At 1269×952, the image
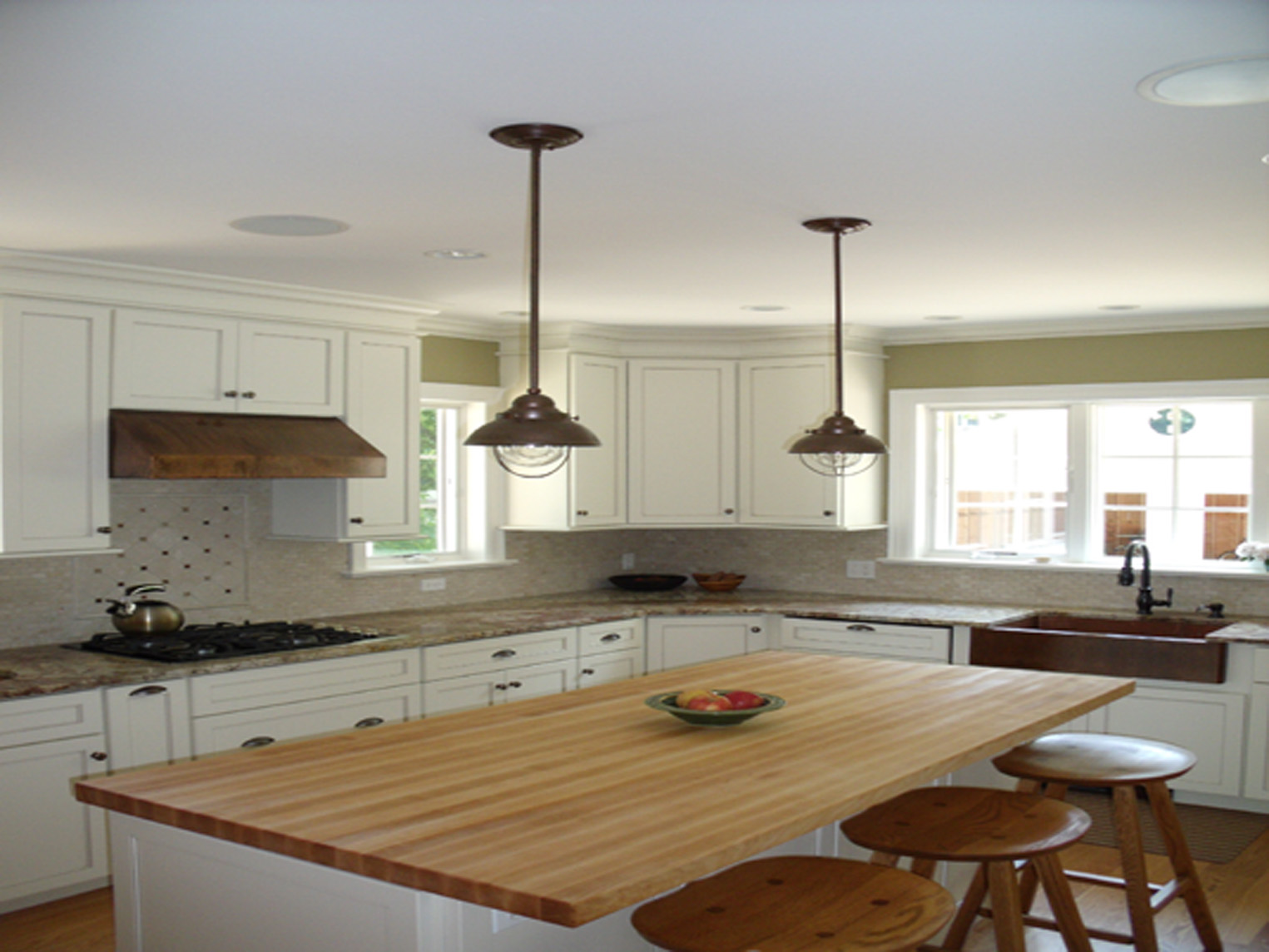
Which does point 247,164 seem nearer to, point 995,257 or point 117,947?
point 117,947

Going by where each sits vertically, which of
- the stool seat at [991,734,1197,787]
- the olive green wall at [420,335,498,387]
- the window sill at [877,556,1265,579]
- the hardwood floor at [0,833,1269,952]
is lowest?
the hardwood floor at [0,833,1269,952]

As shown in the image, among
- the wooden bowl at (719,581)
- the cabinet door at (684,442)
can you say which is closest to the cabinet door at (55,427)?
the cabinet door at (684,442)

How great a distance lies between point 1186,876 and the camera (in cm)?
362

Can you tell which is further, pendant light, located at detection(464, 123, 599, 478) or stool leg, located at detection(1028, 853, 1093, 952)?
stool leg, located at detection(1028, 853, 1093, 952)

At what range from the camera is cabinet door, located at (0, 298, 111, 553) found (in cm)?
412

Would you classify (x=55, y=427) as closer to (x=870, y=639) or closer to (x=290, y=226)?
(x=290, y=226)

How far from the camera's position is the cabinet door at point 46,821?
12.5ft

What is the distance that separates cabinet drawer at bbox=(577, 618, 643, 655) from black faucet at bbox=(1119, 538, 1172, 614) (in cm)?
234

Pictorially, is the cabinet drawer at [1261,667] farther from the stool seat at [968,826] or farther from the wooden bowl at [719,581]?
Answer: the wooden bowl at [719,581]

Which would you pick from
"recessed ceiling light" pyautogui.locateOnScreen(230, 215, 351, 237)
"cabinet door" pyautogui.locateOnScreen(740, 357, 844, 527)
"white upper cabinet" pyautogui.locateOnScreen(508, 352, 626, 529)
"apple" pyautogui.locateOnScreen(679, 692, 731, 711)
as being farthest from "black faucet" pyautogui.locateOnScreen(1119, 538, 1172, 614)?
"recessed ceiling light" pyautogui.locateOnScreen(230, 215, 351, 237)

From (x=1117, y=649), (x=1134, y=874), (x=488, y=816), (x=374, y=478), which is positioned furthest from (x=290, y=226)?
(x=1117, y=649)

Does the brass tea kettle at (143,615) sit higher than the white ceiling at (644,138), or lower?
lower

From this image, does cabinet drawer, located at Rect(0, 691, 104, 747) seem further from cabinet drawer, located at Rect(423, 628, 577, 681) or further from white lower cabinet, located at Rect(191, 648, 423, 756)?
cabinet drawer, located at Rect(423, 628, 577, 681)

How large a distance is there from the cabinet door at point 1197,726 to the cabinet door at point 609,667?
7.19ft
